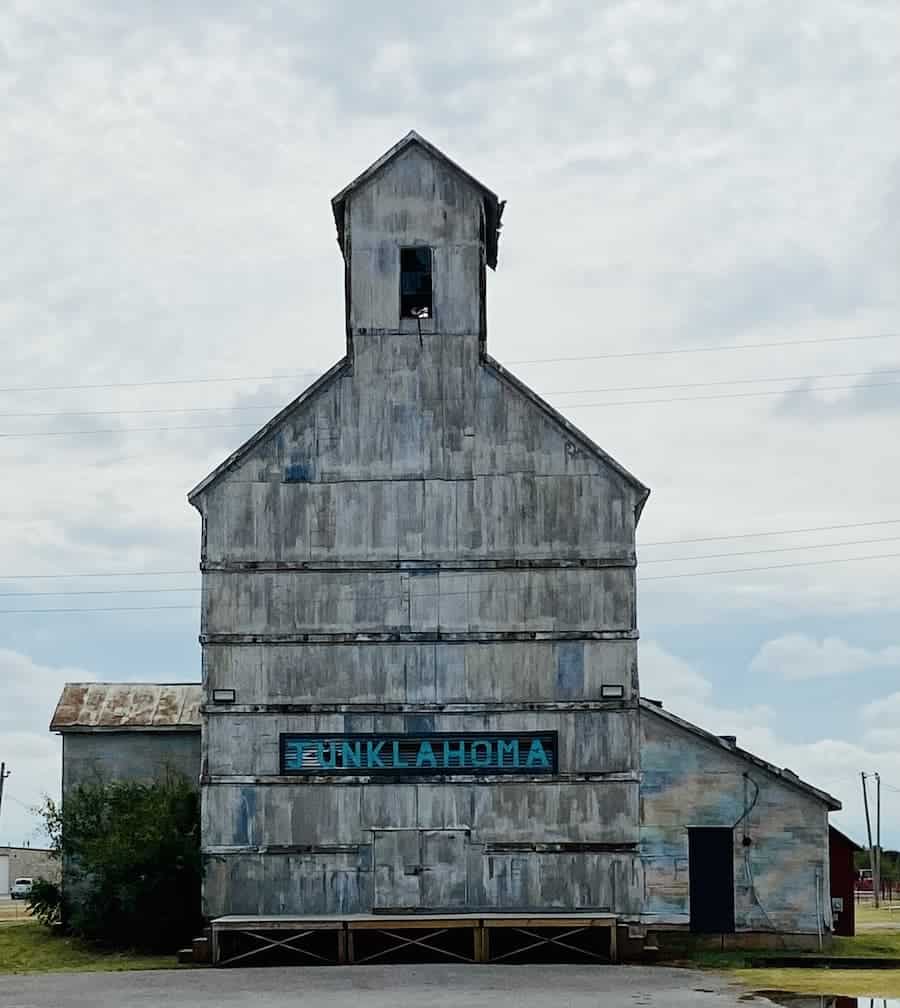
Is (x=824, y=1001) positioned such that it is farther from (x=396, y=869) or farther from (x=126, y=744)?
(x=126, y=744)

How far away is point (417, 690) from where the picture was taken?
33.6m

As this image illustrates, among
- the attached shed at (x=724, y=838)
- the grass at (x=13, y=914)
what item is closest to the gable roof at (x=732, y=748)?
the attached shed at (x=724, y=838)

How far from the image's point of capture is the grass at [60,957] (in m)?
31.4

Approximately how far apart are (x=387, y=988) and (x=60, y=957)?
10.6 m

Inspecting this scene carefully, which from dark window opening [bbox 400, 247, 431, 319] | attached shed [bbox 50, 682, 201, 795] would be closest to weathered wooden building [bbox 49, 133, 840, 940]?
dark window opening [bbox 400, 247, 431, 319]

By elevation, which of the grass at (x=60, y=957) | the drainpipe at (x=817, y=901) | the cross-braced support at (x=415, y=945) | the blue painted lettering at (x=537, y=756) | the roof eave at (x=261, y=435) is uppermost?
the roof eave at (x=261, y=435)

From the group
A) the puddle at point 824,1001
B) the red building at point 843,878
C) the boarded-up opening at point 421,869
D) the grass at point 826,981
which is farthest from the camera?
the red building at point 843,878

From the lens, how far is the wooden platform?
30.7 meters

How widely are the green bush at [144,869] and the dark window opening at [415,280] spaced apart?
11.1m

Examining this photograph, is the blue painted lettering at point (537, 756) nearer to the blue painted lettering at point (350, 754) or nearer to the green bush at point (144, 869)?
the blue painted lettering at point (350, 754)

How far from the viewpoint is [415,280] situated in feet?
116

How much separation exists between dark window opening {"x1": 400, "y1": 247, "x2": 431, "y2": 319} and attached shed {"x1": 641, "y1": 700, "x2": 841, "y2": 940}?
9.41 m

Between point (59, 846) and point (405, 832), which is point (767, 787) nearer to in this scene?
point (405, 832)

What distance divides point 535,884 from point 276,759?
5.56 metres
